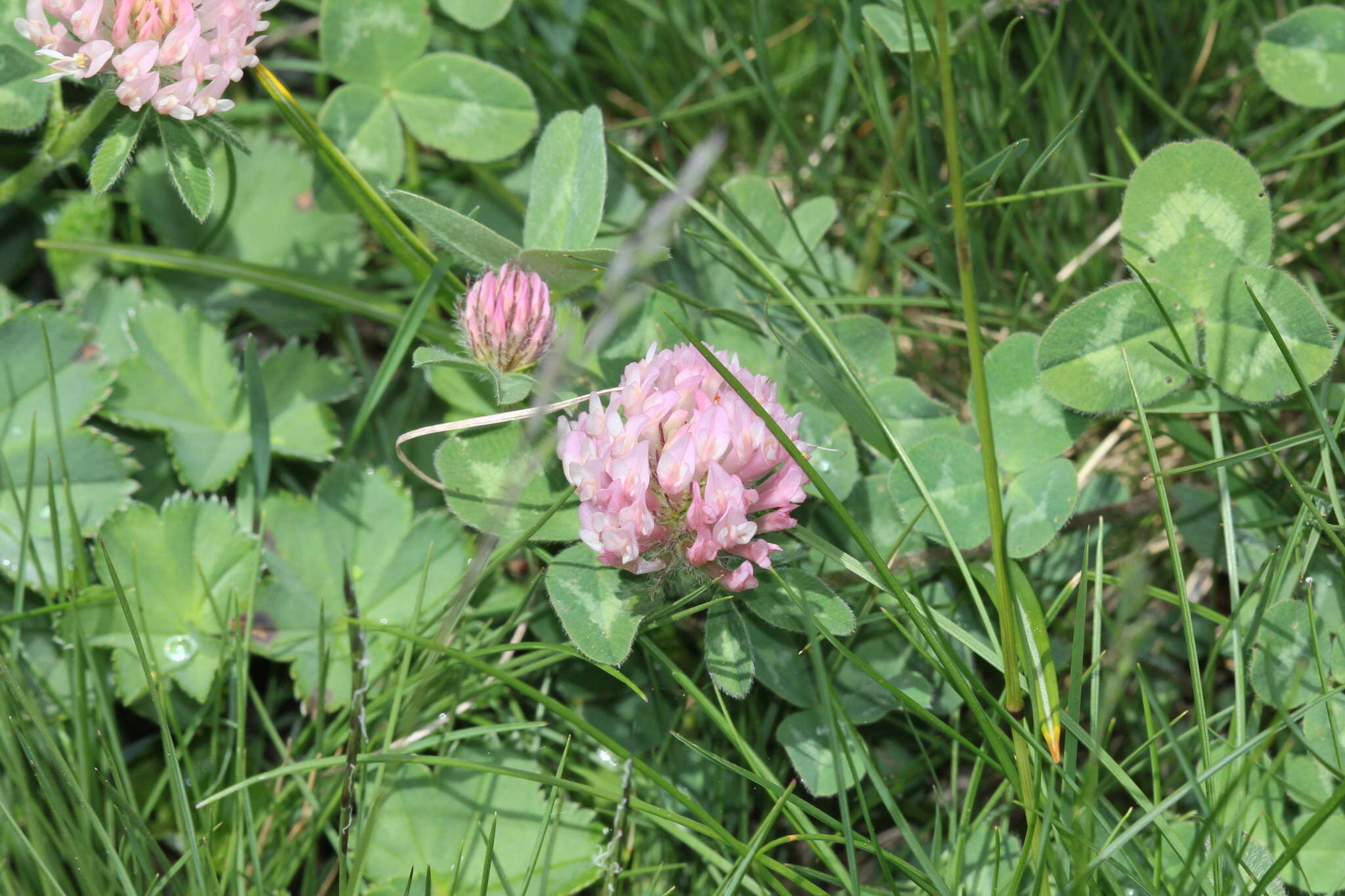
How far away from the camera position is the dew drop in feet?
6.47

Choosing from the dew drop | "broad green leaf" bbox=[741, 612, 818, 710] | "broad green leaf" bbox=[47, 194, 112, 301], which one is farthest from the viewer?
"broad green leaf" bbox=[47, 194, 112, 301]

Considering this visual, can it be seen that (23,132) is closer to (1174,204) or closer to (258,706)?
(258,706)

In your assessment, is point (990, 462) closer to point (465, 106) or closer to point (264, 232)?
point (465, 106)

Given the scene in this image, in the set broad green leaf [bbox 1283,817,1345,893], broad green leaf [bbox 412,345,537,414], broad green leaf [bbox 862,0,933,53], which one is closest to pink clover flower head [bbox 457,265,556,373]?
broad green leaf [bbox 412,345,537,414]

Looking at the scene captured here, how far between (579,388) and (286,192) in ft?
3.45

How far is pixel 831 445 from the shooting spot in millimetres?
2021

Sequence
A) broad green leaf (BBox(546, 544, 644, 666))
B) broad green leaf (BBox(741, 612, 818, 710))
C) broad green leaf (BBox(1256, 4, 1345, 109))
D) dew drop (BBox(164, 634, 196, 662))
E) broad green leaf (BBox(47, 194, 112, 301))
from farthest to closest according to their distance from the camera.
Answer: broad green leaf (BBox(47, 194, 112, 301)) < broad green leaf (BBox(1256, 4, 1345, 109)) < dew drop (BBox(164, 634, 196, 662)) < broad green leaf (BBox(741, 612, 818, 710)) < broad green leaf (BBox(546, 544, 644, 666))

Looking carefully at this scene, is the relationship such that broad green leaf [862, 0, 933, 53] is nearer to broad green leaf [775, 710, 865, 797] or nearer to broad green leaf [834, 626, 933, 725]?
broad green leaf [834, 626, 933, 725]

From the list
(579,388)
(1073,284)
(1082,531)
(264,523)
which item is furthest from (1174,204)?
(264,523)

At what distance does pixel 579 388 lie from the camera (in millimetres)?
1949

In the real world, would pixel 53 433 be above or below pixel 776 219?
below

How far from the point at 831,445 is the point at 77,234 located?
1736mm

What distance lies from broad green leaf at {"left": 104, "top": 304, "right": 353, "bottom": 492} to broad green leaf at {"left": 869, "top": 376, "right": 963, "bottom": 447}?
110 cm

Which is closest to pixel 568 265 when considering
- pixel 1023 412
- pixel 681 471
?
pixel 681 471
